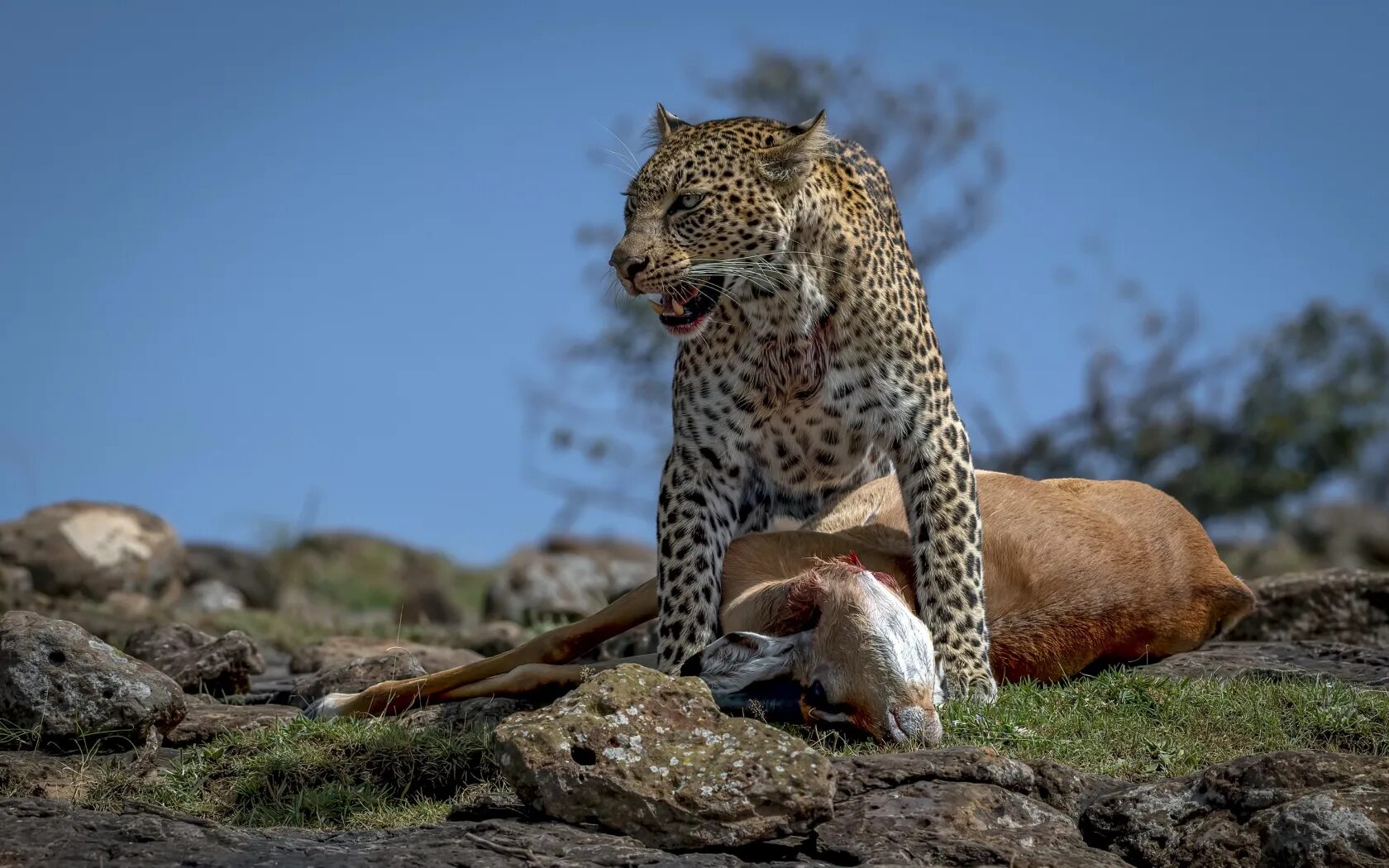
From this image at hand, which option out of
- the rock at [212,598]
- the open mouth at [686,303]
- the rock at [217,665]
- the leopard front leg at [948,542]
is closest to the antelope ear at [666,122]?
the open mouth at [686,303]

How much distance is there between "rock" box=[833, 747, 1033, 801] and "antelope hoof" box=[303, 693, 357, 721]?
319cm

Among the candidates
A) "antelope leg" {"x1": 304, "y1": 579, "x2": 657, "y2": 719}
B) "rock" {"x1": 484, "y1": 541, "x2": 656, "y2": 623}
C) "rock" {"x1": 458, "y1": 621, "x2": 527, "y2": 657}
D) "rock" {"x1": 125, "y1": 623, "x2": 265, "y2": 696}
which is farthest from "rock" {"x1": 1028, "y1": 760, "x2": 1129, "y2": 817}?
"rock" {"x1": 484, "y1": 541, "x2": 656, "y2": 623}

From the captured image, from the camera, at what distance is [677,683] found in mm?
5707

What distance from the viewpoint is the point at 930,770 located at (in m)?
5.70

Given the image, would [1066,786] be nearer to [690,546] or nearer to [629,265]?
[690,546]

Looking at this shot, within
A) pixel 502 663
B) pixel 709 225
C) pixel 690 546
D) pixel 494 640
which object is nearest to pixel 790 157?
pixel 709 225

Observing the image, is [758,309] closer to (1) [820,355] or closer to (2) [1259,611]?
(1) [820,355]

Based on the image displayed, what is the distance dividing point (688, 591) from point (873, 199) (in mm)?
2458

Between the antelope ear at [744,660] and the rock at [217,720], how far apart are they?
239cm

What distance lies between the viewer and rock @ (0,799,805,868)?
199 inches

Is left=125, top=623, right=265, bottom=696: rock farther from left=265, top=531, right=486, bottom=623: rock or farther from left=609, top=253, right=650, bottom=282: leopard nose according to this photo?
left=265, top=531, right=486, bottom=623: rock

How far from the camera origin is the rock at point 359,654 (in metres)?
10.4

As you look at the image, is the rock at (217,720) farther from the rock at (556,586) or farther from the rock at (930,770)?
the rock at (556,586)

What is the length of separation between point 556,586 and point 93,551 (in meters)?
5.09
